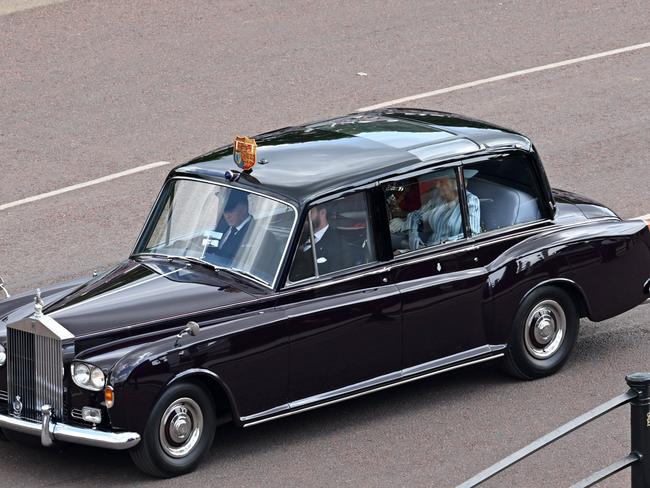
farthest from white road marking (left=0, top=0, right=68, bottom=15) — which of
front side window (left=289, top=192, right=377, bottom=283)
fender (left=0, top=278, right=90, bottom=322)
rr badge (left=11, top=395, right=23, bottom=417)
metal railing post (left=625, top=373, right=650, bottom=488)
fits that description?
metal railing post (left=625, top=373, right=650, bottom=488)

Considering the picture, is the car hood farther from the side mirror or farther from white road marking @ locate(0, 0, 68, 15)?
white road marking @ locate(0, 0, 68, 15)

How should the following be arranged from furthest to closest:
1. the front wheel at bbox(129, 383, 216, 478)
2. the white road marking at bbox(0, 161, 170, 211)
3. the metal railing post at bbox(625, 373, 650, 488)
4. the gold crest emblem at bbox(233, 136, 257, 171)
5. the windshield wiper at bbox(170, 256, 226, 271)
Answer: the white road marking at bbox(0, 161, 170, 211) < the gold crest emblem at bbox(233, 136, 257, 171) < the windshield wiper at bbox(170, 256, 226, 271) < the front wheel at bbox(129, 383, 216, 478) < the metal railing post at bbox(625, 373, 650, 488)

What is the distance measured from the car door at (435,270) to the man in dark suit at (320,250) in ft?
1.26

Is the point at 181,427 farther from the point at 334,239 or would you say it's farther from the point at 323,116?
the point at 323,116

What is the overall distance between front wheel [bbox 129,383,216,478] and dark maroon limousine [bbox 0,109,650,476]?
0.03 feet

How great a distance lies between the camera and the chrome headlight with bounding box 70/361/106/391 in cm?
757

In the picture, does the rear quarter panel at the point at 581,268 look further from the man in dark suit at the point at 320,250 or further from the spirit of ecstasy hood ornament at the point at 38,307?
the spirit of ecstasy hood ornament at the point at 38,307

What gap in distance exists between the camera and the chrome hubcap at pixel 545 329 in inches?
362

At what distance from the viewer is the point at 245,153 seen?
8656mm

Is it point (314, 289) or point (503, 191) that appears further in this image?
point (503, 191)

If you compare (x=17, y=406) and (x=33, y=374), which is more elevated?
(x=33, y=374)

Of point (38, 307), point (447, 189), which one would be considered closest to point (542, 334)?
point (447, 189)

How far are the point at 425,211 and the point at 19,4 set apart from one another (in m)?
10.5

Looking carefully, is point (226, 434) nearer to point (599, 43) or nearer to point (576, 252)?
point (576, 252)
